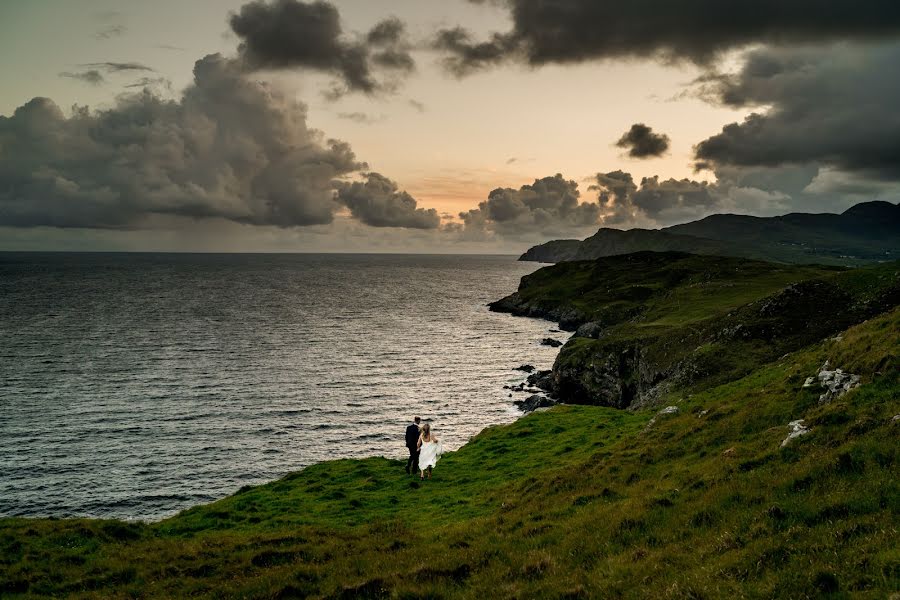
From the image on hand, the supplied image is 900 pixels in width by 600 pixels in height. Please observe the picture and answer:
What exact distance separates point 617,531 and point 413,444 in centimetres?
2173

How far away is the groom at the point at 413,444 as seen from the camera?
3628 cm

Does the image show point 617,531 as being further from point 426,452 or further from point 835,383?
point 426,452

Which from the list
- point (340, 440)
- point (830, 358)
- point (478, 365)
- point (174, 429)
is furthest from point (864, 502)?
point (478, 365)

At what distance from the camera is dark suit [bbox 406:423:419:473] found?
36312 mm

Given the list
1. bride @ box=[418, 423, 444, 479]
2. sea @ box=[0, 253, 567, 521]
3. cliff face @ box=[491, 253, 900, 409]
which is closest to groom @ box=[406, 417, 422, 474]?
bride @ box=[418, 423, 444, 479]

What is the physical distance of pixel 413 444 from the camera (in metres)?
36.7

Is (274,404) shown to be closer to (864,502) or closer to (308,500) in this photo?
(308,500)

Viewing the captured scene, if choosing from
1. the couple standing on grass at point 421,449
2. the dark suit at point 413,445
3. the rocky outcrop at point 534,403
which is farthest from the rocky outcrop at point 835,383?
the rocky outcrop at point 534,403

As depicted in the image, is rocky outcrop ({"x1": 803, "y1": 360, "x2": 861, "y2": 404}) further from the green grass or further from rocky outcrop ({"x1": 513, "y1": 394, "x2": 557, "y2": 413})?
rocky outcrop ({"x1": 513, "y1": 394, "x2": 557, "y2": 413})

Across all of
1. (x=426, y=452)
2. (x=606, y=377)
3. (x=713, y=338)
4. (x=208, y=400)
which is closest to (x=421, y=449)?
(x=426, y=452)

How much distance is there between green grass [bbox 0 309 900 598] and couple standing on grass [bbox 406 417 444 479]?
494 centimetres

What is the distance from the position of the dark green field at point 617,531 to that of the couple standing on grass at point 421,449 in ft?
14.0

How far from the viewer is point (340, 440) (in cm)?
6944

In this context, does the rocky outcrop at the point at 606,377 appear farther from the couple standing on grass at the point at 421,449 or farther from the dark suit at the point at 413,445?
the dark suit at the point at 413,445
